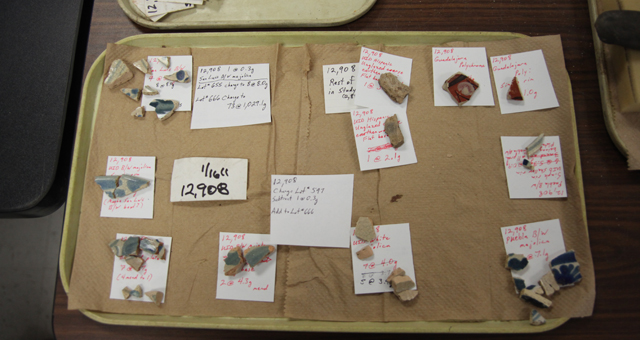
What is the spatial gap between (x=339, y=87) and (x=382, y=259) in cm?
50

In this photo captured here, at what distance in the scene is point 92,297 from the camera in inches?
33.9

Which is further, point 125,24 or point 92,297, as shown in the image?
point 125,24

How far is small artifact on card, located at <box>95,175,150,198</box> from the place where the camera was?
35.0 inches

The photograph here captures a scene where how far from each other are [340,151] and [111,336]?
2.71 feet

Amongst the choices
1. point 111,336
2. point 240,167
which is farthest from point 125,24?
point 111,336

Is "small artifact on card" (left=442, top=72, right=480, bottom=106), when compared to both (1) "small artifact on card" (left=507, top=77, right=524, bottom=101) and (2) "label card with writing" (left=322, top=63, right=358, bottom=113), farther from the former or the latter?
(2) "label card with writing" (left=322, top=63, right=358, bottom=113)

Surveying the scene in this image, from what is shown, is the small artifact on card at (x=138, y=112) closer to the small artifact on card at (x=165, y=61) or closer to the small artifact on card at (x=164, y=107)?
the small artifact on card at (x=164, y=107)

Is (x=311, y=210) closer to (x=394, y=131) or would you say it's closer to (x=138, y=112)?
(x=394, y=131)

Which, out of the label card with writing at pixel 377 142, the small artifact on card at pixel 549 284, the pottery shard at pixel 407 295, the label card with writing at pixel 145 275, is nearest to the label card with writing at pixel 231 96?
the label card with writing at pixel 377 142

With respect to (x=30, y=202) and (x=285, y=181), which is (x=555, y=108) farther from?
(x=30, y=202)

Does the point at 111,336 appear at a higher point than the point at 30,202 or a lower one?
lower

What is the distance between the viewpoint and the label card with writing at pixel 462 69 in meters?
0.90

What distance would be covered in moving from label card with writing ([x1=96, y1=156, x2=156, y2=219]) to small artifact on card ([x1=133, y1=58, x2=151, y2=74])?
10.6 inches

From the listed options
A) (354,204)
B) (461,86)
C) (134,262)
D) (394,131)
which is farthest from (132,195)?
(461,86)
